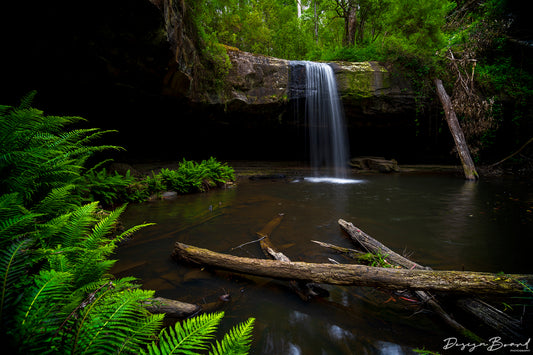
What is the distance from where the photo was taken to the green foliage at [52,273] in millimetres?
736

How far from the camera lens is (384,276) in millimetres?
1702

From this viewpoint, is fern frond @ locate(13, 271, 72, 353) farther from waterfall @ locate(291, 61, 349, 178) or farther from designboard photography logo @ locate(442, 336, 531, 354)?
waterfall @ locate(291, 61, 349, 178)

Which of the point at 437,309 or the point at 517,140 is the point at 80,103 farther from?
the point at 517,140

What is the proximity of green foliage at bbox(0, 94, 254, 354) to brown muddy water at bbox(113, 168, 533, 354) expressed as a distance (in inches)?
30.9

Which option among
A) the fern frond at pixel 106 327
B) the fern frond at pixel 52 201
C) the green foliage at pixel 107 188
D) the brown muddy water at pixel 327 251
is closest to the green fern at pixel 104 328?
the fern frond at pixel 106 327

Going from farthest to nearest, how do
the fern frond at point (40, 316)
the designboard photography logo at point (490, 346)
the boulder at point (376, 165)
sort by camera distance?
the boulder at point (376, 165)
the designboard photography logo at point (490, 346)
the fern frond at point (40, 316)

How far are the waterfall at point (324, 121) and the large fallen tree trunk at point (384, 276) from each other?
10321mm

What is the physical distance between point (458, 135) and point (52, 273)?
44.2 feet

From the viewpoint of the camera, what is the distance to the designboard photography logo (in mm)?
1311

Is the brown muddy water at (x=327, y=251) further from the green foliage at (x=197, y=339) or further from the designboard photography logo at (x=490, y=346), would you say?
the green foliage at (x=197, y=339)

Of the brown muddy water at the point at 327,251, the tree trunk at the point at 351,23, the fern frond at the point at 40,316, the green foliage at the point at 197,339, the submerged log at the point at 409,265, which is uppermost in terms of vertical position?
the tree trunk at the point at 351,23

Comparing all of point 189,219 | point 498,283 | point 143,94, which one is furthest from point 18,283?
point 143,94

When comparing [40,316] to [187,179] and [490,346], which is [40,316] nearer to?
[490,346]

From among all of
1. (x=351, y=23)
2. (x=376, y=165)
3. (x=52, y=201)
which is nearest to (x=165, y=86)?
(x=52, y=201)
